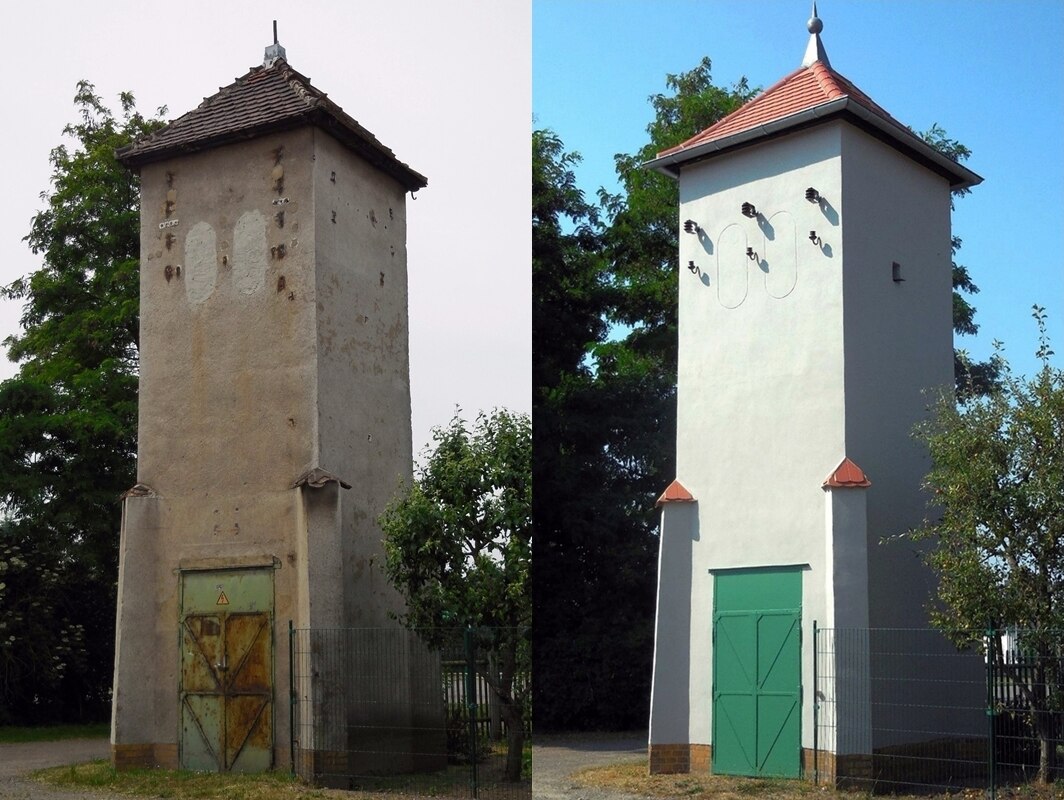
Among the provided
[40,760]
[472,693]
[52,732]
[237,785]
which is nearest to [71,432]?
[52,732]

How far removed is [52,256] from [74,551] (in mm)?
5122

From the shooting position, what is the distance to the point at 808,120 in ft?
43.3

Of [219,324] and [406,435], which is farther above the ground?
[219,324]

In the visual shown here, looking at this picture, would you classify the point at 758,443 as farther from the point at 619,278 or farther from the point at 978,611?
the point at 619,278

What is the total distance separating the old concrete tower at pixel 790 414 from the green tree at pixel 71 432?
10.3m

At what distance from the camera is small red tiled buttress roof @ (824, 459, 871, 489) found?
40.1 ft

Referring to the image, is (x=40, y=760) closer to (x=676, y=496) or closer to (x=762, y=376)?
(x=676, y=496)

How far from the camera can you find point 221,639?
13.2 meters

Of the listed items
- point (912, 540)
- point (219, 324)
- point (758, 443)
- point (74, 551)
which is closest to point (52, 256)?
point (74, 551)

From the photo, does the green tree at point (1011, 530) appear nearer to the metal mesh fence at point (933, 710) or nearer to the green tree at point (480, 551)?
the metal mesh fence at point (933, 710)

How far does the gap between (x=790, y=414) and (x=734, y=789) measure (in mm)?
3797

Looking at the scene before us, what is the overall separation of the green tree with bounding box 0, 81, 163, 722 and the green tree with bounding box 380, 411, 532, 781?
8509 millimetres

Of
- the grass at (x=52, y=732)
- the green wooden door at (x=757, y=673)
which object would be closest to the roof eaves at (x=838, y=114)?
the green wooden door at (x=757, y=673)

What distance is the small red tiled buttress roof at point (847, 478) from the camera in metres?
12.2
